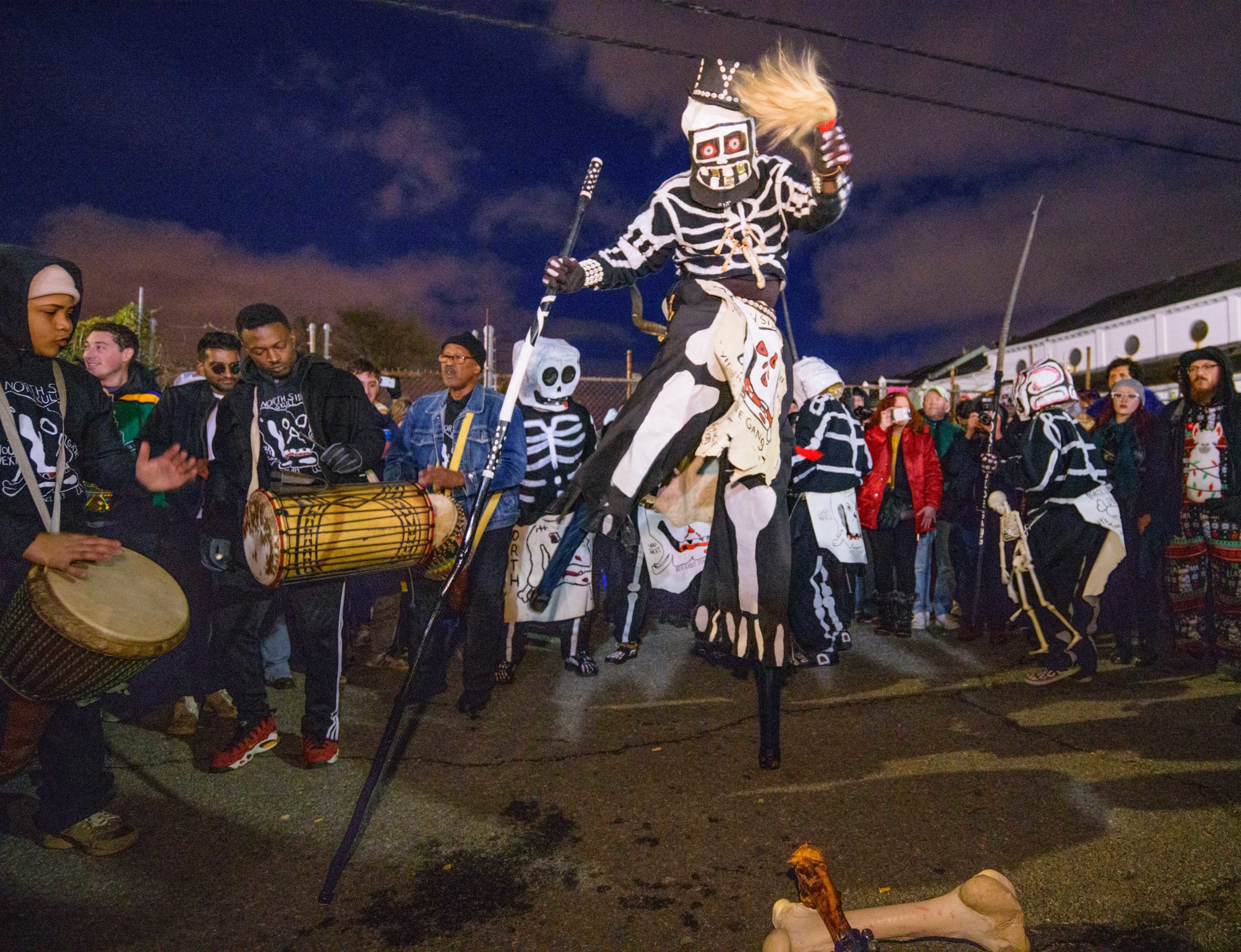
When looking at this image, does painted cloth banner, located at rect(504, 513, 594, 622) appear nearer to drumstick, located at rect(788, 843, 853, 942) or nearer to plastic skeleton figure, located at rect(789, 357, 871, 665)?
plastic skeleton figure, located at rect(789, 357, 871, 665)

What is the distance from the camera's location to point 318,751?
3.34 metres

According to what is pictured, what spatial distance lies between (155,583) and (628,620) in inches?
131

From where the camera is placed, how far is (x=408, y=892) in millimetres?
2334

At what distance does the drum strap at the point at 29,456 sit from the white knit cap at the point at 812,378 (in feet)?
14.9

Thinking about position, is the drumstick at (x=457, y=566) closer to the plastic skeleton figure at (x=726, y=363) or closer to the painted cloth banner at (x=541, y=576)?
the plastic skeleton figure at (x=726, y=363)

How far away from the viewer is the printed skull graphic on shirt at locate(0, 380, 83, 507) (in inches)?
98.3

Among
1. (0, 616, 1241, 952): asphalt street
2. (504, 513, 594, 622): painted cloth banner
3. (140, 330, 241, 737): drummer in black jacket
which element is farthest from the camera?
(504, 513, 594, 622): painted cloth banner

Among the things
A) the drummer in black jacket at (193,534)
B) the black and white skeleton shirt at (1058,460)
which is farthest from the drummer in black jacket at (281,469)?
the black and white skeleton shirt at (1058,460)

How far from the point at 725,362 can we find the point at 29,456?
2621 millimetres

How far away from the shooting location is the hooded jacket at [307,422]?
336 cm

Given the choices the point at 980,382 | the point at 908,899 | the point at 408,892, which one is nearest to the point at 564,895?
the point at 408,892

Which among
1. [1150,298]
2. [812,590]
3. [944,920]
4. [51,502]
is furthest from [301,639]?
[1150,298]

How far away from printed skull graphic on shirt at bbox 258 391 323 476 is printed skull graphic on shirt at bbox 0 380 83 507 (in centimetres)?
77

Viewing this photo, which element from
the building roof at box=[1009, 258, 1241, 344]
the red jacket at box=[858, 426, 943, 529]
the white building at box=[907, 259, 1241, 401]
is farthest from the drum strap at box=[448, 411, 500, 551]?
the building roof at box=[1009, 258, 1241, 344]
